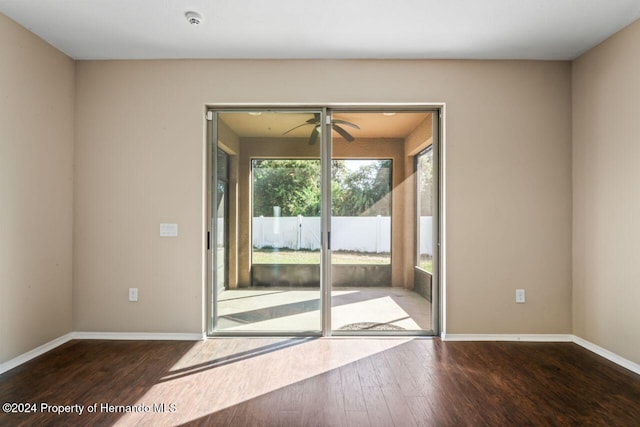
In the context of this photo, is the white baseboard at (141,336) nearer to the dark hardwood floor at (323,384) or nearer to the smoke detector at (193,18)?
the dark hardwood floor at (323,384)

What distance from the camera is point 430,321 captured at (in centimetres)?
384

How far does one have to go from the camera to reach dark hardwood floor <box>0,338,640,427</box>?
2332 mm

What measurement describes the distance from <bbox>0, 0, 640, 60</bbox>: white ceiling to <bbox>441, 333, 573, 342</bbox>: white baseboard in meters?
2.65

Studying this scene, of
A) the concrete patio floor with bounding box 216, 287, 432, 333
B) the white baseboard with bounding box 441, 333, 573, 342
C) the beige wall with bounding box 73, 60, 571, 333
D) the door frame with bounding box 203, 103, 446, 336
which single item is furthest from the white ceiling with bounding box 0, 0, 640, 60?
the white baseboard with bounding box 441, 333, 573, 342

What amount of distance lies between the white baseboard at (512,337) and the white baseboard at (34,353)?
3.58 meters

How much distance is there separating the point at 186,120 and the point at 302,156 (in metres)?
1.17

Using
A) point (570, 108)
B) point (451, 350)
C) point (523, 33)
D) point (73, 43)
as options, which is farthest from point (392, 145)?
point (73, 43)

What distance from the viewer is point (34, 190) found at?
329cm

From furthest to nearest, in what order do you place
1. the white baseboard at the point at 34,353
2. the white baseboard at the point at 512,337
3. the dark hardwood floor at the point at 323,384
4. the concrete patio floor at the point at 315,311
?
the concrete patio floor at the point at 315,311, the white baseboard at the point at 512,337, the white baseboard at the point at 34,353, the dark hardwood floor at the point at 323,384

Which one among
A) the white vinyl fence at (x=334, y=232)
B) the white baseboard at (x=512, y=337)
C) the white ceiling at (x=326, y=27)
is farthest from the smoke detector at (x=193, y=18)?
the white baseboard at (x=512, y=337)

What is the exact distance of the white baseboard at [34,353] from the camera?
9.87 feet

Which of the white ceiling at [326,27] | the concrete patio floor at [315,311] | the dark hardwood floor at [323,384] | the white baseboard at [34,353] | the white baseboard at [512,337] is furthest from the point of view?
the concrete patio floor at [315,311]

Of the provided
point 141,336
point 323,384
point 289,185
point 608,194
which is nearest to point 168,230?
point 141,336

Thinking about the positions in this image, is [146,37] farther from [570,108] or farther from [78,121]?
[570,108]
